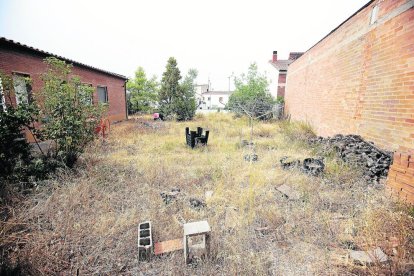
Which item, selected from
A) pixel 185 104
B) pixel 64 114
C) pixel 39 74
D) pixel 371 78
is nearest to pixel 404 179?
pixel 371 78

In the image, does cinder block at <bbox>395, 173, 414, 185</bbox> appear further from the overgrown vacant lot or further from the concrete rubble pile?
the concrete rubble pile

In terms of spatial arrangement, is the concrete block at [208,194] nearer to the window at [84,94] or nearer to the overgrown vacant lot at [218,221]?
the overgrown vacant lot at [218,221]

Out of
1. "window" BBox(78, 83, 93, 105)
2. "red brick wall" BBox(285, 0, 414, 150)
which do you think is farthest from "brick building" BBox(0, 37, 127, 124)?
"red brick wall" BBox(285, 0, 414, 150)

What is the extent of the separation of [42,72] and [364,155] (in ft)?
34.4

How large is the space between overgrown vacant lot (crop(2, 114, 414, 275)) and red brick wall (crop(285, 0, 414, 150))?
1.10 m

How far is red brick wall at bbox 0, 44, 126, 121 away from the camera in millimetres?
6254

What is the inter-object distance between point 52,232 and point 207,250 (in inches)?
75.9

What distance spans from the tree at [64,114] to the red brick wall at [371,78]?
609 cm

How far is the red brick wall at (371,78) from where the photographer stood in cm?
329

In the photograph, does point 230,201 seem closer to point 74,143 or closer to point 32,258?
point 32,258

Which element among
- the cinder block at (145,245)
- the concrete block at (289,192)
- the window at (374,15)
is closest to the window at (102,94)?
the cinder block at (145,245)

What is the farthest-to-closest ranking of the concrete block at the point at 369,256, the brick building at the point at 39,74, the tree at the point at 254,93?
the tree at the point at 254,93, the brick building at the point at 39,74, the concrete block at the point at 369,256

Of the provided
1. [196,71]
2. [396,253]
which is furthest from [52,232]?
[196,71]

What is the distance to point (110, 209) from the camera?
308cm
